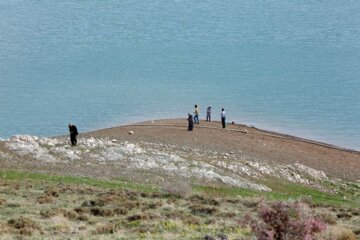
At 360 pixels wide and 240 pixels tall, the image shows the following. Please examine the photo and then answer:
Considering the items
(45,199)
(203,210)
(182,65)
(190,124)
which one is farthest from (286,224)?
(182,65)

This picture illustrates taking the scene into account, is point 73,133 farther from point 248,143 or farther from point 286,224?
point 286,224

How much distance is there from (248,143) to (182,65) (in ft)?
111

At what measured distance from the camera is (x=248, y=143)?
42.4 m

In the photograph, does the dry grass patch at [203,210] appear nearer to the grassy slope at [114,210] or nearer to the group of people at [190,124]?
the grassy slope at [114,210]

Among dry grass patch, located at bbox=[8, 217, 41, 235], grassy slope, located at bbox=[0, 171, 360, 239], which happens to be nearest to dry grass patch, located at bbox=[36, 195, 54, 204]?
grassy slope, located at bbox=[0, 171, 360, 239]

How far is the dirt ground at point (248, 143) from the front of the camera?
131 feet

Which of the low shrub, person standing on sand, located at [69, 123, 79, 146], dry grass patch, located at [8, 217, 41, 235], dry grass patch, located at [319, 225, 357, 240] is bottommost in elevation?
dry grass patch, located at [319, 225, 357, 240]

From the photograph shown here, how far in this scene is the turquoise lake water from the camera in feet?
190

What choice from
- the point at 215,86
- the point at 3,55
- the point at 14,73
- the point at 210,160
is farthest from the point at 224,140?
the point at 3,55

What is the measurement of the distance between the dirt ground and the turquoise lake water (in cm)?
733

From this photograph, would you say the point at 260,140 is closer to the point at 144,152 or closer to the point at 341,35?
the point at 144,152

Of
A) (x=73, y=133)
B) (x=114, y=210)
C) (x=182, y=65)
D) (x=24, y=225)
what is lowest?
(x=114, y=210)

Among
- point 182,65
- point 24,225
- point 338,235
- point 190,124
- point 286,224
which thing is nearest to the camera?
point 286,224

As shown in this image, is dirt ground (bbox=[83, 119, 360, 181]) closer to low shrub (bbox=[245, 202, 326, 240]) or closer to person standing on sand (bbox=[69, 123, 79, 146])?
person standing on sand (bbox=[69, 123, 79, 146])
